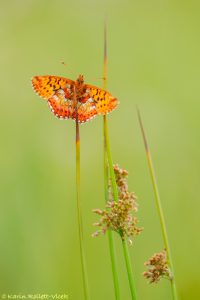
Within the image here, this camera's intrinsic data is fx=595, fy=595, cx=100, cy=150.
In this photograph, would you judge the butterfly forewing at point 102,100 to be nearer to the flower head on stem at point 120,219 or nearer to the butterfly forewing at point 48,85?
the butterfly forewing at point 48,85

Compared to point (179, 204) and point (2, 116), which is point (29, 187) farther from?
point (2, 116)

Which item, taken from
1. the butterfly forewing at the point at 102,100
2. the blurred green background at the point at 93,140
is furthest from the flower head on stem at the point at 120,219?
the blurred green background at the point at 93,140

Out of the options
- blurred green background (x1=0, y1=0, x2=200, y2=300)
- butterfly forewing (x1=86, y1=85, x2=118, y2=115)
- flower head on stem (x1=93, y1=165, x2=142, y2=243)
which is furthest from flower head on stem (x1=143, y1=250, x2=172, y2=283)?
blurred green background (x1=0, y1=0, x2=200, y2=300)

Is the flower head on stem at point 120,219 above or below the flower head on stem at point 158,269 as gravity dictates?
above

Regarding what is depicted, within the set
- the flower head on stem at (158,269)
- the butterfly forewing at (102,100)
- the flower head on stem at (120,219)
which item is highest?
the butterfly forewing at (102,100)

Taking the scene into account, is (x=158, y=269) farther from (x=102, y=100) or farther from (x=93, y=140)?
(x=93, y=140)

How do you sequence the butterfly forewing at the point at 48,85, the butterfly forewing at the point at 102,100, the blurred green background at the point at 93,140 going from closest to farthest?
the butterfly forewing at the point at 102,100
the butterfly forewing at the point at 48,85
the blurred green background at the point at 93,140
